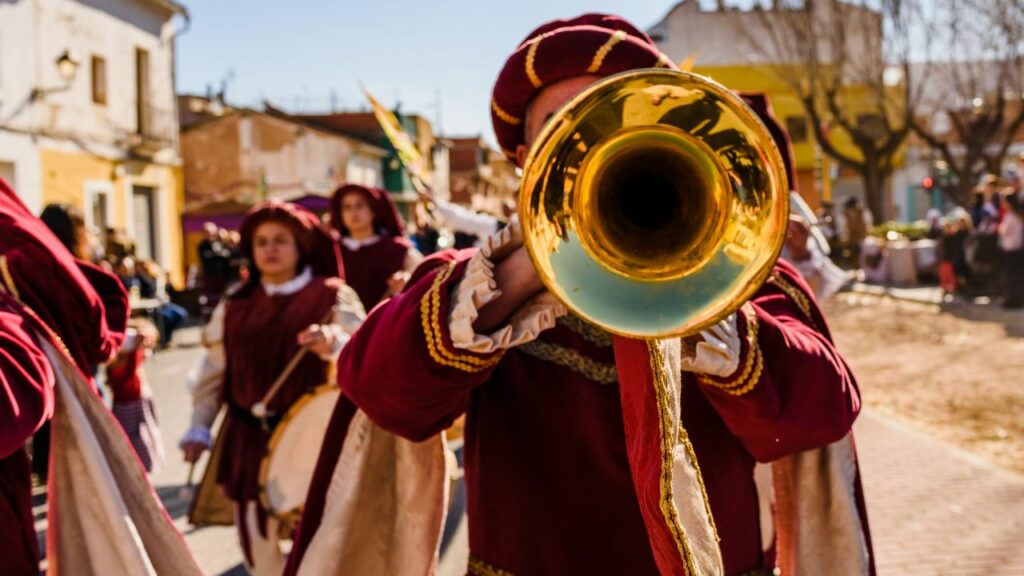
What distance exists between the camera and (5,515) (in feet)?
7.65

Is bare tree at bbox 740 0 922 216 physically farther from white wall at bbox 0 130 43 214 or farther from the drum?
the drum

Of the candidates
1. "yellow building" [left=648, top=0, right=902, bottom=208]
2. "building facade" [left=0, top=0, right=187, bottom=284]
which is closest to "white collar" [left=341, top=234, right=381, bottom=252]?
"building facade" [left=0, top=0, right=187, bottom=284]

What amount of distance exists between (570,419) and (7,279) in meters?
1.44

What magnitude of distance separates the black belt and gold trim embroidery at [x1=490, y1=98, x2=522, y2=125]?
2594 millimetres

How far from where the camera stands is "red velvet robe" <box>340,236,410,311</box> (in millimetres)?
6699

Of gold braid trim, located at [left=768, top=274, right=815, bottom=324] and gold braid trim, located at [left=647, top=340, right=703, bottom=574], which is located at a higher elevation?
gold braid trim, located at [left=768, top=274, right=815, bottom=324]

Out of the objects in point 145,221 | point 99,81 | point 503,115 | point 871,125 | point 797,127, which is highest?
point 797,127

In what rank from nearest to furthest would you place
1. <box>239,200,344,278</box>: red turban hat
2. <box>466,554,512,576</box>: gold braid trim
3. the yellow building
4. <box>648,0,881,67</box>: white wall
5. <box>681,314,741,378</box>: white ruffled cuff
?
1. <box>681,314,741,378</box>: white ruffled cuff
2. <box>466,554,512,576</box>: gold braid trim
3. <box>239,200,344,278</box>: red turban hat
4. the yellow building
5. <box>648,0,881,67</box>: white wall

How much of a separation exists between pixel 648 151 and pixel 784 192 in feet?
0.73

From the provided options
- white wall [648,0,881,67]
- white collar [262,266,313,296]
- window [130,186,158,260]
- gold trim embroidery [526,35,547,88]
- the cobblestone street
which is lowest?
the cobblestone street

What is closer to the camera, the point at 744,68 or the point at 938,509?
the point at 938,509

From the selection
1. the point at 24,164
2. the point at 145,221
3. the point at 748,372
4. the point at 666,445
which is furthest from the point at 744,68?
the point at 666,445

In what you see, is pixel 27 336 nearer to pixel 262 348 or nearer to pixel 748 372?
pixel 748 372

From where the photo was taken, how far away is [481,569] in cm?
217
